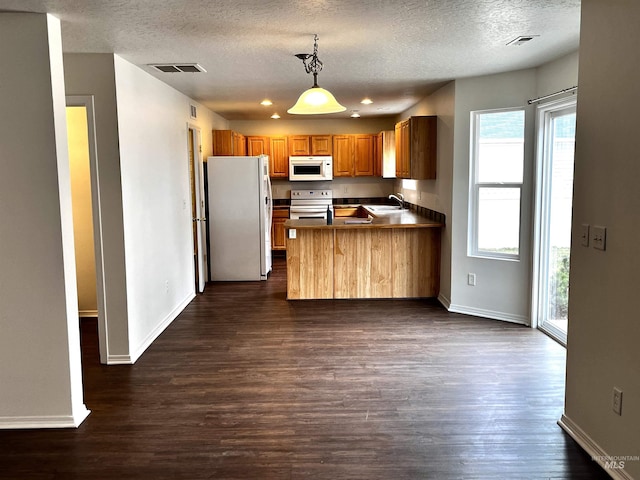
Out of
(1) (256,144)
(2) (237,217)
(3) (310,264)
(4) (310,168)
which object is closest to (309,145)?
(4) (310,168)

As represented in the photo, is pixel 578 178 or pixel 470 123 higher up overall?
pixel 470 123

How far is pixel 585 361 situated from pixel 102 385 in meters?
3.12

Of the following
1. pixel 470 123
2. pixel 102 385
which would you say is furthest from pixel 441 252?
pixel 102 385

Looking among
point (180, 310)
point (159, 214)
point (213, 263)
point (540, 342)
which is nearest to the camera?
point (540, 342)

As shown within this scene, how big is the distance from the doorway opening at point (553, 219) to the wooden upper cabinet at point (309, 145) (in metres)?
4.81

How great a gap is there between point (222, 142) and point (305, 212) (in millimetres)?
2054

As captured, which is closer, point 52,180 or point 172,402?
point 52,180

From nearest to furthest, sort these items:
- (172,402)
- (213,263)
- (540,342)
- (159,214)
Answer: (172,402) < (540,342) < (159,214) < (213,263)

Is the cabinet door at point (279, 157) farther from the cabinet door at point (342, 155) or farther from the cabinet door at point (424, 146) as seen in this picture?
the cabinet door at point (424, 146)

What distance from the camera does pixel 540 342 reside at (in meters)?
4.37

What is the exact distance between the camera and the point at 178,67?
4352mm

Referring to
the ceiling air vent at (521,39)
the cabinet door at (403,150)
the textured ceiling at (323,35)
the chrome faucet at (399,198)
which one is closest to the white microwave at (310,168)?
the chrome faucet at (399,198)

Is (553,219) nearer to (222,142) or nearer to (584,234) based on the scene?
(584,234)

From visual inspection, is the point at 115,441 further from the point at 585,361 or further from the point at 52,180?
the point at 585,361
